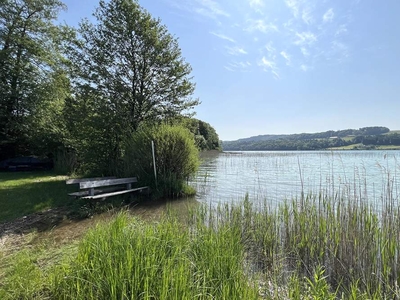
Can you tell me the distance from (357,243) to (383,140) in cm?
3154

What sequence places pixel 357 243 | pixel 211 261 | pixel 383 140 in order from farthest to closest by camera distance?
pixel 383 140
pixel 357 243
pixel 211 261

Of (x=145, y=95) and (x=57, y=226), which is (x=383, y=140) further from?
Result: (x=57, y=226)

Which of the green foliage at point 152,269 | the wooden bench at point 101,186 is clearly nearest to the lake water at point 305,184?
the wooden bench at point 101,186

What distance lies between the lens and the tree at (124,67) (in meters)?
11.6

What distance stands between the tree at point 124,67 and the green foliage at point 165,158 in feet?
8.42

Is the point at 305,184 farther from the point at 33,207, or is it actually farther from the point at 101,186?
the point at 33,207

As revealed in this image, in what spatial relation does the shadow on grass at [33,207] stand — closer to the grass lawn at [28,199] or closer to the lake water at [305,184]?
the grass lawn at [28,199]

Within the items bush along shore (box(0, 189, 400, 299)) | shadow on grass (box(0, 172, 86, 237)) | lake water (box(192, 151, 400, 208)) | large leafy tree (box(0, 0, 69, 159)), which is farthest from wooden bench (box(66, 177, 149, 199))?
large leafy tree (box(0, 0, 69, 159))

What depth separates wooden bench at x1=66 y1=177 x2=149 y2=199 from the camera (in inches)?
257

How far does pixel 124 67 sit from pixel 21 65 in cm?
1024

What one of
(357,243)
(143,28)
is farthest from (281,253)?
(143,28)

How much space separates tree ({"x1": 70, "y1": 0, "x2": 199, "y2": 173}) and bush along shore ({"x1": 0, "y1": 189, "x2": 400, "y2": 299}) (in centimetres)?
866

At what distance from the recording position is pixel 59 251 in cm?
363

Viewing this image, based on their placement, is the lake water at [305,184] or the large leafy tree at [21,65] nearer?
the lake water at [305,184]
